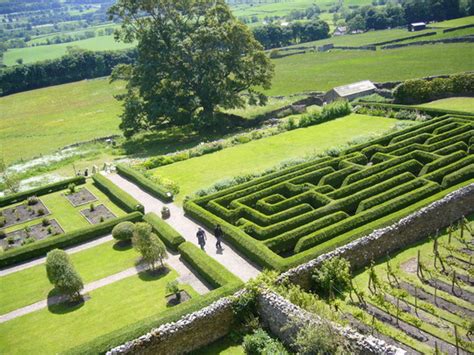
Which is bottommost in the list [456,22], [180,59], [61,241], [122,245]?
[122,245]

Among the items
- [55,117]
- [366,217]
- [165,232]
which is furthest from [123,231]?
[55,117]

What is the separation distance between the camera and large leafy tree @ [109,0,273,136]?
5600cm

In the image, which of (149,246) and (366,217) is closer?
(149,246)

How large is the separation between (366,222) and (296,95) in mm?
49779

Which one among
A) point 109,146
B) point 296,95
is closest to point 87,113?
point 109,146

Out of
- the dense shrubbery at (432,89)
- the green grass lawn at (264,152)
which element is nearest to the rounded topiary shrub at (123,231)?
the green grass lawn at (264,152)

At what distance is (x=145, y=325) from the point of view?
20125mm

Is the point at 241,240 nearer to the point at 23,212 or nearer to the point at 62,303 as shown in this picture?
the point at 62,303

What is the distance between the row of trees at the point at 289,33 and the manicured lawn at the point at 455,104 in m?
100

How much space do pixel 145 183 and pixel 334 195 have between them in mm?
16604

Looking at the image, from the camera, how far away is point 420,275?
76.6 ft

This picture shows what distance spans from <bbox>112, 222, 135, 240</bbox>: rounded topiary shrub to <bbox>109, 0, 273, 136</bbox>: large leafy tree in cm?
2722

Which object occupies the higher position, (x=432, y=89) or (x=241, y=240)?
(x=432, y=89)

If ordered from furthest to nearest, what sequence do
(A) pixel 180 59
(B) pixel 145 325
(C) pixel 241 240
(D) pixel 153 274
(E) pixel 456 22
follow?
(E) pixel 456 22, (A) pixel 180 59, (C) pixel 241 240, (D) pixel 153 274, (B) pixel 145 325
